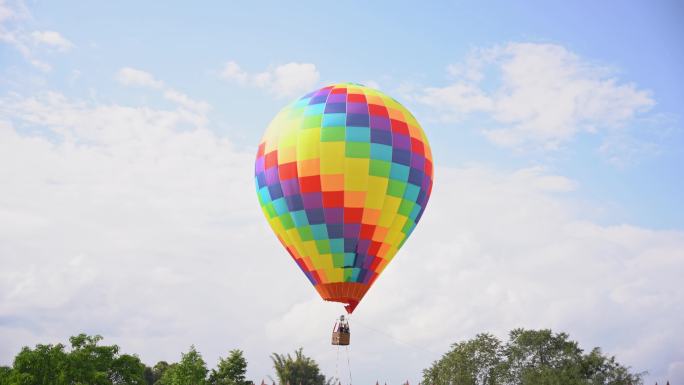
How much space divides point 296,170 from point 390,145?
16.1 feet

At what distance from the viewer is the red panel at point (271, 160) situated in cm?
3391

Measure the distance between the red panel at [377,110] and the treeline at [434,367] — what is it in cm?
2189

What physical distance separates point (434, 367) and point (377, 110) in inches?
1398

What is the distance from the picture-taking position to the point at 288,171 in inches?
1303

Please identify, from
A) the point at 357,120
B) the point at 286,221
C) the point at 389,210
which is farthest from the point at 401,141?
the point at 286,221

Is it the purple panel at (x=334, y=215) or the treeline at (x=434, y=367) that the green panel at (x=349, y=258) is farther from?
the treeline at (x=434, y=367)

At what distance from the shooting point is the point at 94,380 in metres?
38.5

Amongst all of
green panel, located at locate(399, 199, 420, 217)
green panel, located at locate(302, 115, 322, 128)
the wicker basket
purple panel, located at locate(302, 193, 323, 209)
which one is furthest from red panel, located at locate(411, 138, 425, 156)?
the wicker basket

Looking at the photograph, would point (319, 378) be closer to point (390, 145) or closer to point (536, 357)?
point (536, 357)

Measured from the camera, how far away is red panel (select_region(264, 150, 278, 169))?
33906mm

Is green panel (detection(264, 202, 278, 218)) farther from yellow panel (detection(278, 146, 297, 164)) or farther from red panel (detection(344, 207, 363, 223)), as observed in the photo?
red panel (detection(344, 207, 363, 223))

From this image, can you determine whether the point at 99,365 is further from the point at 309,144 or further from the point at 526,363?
the point at 526,363

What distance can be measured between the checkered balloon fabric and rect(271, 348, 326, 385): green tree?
37519mm

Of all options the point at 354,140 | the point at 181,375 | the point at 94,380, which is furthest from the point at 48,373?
the point at 354,140
